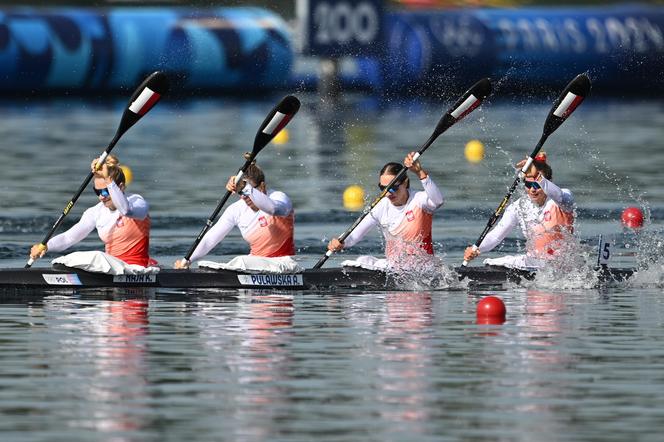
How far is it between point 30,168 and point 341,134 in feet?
38.1

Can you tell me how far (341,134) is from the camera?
44938 millimetres

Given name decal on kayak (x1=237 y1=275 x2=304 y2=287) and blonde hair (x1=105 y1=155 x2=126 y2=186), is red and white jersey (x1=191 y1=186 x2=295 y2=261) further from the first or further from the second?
blonde hair (x1=105 y1=155 x2=126 y2=186)

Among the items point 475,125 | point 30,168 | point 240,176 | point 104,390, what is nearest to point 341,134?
point 475,125

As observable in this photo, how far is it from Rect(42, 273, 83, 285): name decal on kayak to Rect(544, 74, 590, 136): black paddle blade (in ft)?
19.2

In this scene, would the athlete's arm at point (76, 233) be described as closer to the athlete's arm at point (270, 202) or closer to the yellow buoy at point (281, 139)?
the athlete's arm at point (270, 202)

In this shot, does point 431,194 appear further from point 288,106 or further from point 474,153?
point 474,153

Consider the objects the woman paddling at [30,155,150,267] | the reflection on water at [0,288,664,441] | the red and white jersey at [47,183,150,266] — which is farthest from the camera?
the red and white jersey at [47,183,150,266]

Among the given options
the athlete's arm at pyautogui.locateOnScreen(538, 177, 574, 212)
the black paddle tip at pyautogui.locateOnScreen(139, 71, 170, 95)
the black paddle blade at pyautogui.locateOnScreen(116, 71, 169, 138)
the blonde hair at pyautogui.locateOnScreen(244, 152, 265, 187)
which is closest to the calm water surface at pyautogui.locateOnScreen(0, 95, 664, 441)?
the athlete's arm at pyautogui.locateOnScreen(538, 177, 574, 212)

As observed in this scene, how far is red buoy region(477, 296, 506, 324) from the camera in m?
15.8

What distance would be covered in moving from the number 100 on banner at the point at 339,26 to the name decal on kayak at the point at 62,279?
114 ft

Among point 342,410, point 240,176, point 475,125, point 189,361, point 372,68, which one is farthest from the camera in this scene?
point 372,68

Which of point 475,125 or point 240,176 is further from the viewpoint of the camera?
point 475,125

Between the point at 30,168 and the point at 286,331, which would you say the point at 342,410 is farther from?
the point at 30,168

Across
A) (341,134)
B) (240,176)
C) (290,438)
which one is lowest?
(290,438)
